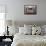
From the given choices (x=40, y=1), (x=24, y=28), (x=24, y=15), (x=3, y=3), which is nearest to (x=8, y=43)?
(x=24, y=28)

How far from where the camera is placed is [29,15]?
191 inches

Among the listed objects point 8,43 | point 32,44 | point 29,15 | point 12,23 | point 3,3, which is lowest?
point 8,43

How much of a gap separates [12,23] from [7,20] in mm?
243

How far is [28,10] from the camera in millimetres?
4867

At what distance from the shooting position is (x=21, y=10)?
4.86 metres

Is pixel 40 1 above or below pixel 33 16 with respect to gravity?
above

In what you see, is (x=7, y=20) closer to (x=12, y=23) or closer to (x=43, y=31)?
(x=12, y=23)

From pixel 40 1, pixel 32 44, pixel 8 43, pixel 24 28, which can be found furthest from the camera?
pixel 40 1

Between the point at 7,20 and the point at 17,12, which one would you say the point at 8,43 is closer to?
the point at 7,20

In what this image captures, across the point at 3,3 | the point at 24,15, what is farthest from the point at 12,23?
the point at 3,3

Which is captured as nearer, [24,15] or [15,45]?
[15,45]

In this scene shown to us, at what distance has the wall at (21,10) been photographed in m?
4.83

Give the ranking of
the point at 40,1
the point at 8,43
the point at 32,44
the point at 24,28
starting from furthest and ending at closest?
1. the point at 40,1
2. the point at 24,28
3. the point at 8,43
4. the point at 32,44

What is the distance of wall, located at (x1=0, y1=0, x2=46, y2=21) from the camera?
4.83 metres
